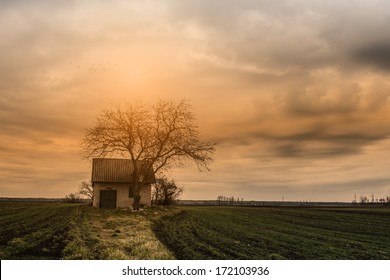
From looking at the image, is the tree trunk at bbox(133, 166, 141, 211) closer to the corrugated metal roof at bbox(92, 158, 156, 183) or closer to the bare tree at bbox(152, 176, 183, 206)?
the corrugated metal roof at bbox(92, 158, 156, 183)

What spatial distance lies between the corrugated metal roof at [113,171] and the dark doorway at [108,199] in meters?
1.20

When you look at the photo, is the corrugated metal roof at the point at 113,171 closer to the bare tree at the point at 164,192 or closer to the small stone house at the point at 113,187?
the small stone house at the point at 113,187

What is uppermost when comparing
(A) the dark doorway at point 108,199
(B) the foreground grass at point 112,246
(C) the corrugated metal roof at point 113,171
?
(C) the corrugated metal roof at point 113,171

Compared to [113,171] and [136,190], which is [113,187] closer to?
[113,171]

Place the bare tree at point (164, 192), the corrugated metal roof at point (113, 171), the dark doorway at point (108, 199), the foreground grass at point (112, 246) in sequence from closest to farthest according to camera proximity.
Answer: the foreground grass at point (112, 246) → the dark doorway at point (108, 199) → the corrugated metal roof at point (113, 171) → the bare tree at point (164, 192)

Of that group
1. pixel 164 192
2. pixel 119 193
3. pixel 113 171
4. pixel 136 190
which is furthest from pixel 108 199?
pixel 164 192

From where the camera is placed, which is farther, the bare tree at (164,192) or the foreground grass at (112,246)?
the bare tree at (164,192)

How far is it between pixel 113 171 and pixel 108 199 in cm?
301

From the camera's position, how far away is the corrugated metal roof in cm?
4116

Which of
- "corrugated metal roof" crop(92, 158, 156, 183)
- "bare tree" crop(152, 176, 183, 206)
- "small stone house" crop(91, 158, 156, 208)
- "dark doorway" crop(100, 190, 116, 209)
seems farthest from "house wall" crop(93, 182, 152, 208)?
"bare tree" crop(152, 176, 183, 206)

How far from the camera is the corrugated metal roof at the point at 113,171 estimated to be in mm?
41156

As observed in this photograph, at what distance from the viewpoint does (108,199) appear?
40938mm

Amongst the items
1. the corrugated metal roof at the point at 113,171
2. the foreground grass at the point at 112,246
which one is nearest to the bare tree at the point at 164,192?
the corrugated metal roof at the point at 113,171
